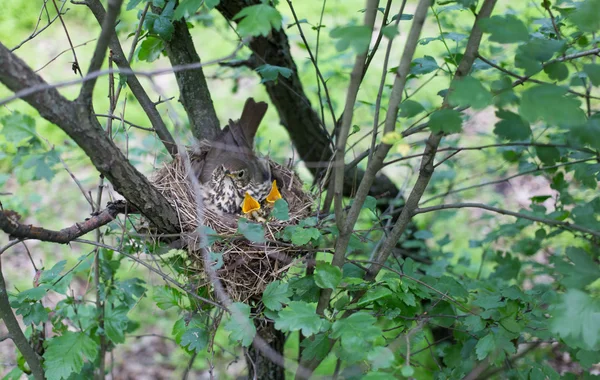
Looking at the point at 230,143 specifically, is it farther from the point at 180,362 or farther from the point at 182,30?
the point at 180,362

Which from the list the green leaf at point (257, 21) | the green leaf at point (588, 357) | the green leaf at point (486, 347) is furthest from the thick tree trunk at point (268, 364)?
the green leaf at point (257, 21)

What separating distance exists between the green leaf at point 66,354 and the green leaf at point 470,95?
5.19 ft

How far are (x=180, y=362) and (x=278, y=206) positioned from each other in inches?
141

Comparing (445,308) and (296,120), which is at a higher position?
(296,120)

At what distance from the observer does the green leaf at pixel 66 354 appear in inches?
78.9

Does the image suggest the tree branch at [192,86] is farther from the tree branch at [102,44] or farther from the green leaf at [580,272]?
the green leaf at [580,272]

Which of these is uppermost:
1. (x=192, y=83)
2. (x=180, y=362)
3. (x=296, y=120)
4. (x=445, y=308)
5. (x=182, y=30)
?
(x=182, y=30)

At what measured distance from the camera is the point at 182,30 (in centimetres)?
255

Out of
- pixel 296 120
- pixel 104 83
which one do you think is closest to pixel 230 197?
pixel 296 120

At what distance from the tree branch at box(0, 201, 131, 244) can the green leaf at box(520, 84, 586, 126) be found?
1340 mm

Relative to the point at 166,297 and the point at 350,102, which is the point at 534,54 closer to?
the point at 350,102

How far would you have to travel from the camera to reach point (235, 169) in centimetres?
324

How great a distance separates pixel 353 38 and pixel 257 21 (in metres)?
0.25

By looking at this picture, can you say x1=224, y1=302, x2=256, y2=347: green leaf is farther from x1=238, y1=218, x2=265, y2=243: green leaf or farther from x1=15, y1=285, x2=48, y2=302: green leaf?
x1=15, y1=285, x2=48, y2=302: green leaf
